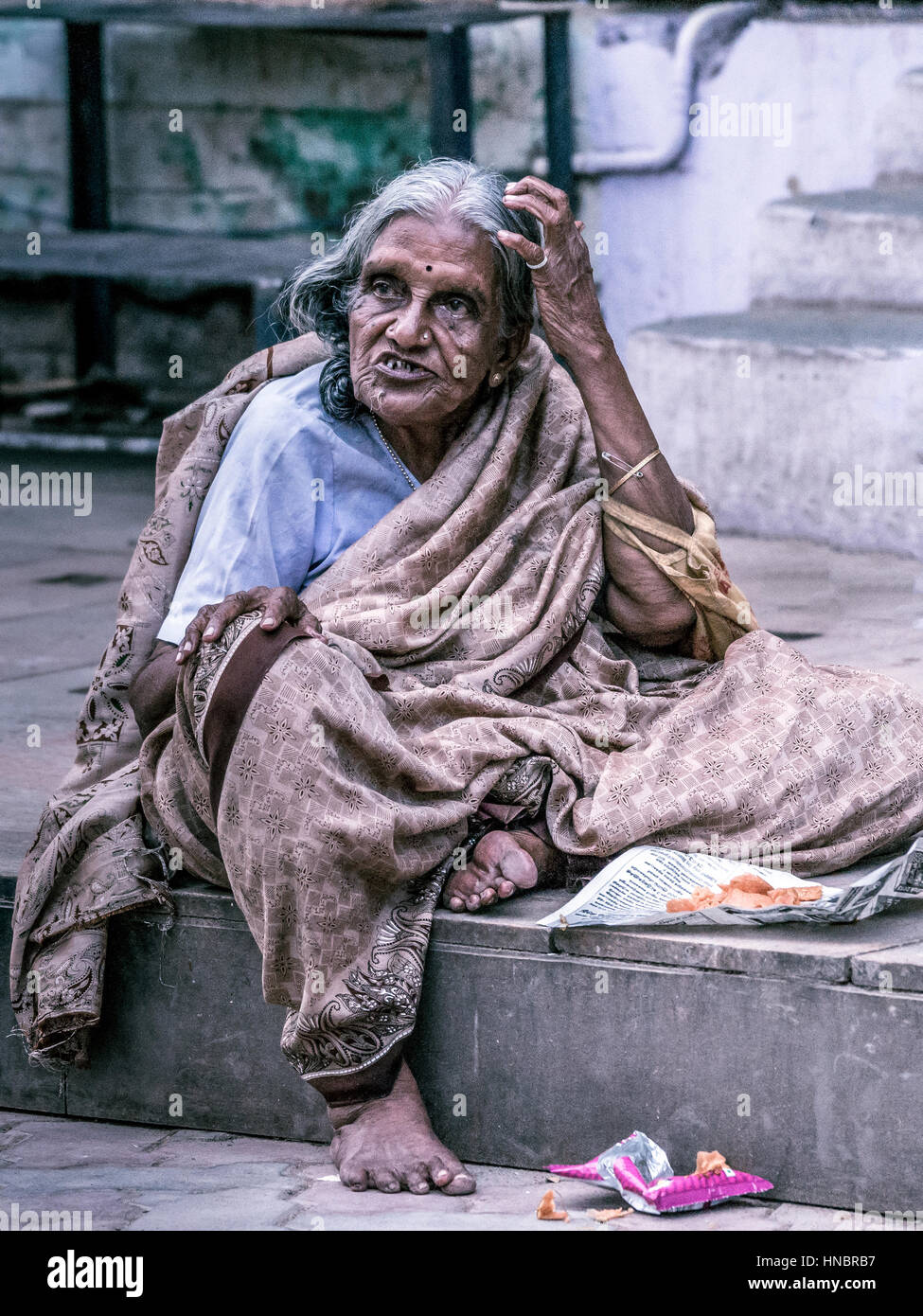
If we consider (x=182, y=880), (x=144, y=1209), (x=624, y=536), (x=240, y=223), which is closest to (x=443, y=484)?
(x=624, y=536)

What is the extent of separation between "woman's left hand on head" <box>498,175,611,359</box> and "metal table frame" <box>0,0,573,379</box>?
4.03 meters

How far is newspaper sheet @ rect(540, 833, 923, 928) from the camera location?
3033mm

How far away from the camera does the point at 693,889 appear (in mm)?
3139

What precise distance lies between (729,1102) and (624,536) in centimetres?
100

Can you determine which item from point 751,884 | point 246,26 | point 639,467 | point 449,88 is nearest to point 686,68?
point 449,88

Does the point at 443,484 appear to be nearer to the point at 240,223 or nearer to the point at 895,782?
the point at 895,782

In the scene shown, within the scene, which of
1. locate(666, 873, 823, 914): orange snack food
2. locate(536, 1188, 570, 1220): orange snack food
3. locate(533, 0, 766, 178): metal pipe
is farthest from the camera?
locate(533, 0, 766, 178): metal pipe

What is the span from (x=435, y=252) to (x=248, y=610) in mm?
691

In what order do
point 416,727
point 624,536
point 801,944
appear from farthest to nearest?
1. point 624,536
2. point 416,727
3. point 801,944

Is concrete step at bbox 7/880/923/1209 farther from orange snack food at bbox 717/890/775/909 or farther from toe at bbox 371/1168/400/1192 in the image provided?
toe at bbox 371/1168/400/1192

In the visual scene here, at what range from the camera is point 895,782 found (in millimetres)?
3367
